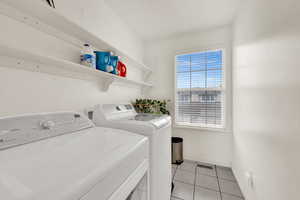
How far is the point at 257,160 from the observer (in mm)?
1174

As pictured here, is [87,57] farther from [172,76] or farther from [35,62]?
[172,76]

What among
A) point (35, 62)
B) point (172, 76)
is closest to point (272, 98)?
point (172, 76)

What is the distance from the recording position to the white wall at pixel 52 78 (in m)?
0.85

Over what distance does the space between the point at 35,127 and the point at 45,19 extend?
32.7 inches

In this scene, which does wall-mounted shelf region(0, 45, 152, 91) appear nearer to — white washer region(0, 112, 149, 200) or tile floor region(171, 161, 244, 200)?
white washer region(0, 112, 149, 200)

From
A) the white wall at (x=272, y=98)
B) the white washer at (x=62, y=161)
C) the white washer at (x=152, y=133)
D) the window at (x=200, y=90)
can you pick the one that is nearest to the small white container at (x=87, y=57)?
the white washer at (x=152, y=133)

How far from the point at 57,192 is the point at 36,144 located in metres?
0.50

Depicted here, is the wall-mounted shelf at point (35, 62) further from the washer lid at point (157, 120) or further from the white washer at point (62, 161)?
the washer lid at point (157, 120)

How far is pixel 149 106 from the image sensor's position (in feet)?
7.56

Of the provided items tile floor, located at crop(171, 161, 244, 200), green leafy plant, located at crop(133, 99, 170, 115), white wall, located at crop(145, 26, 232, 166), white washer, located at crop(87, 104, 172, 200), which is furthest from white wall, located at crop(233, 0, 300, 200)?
green leafy plant, located at crop(133, 99, 170, 115)

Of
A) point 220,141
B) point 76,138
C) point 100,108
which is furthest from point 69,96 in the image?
point 220,141

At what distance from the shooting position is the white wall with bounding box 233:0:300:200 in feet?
2.46

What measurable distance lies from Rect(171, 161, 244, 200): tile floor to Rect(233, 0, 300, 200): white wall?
10.8 inches

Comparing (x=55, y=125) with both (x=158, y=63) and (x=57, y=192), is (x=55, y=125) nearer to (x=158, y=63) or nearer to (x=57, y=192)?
(x=57, y=192)
